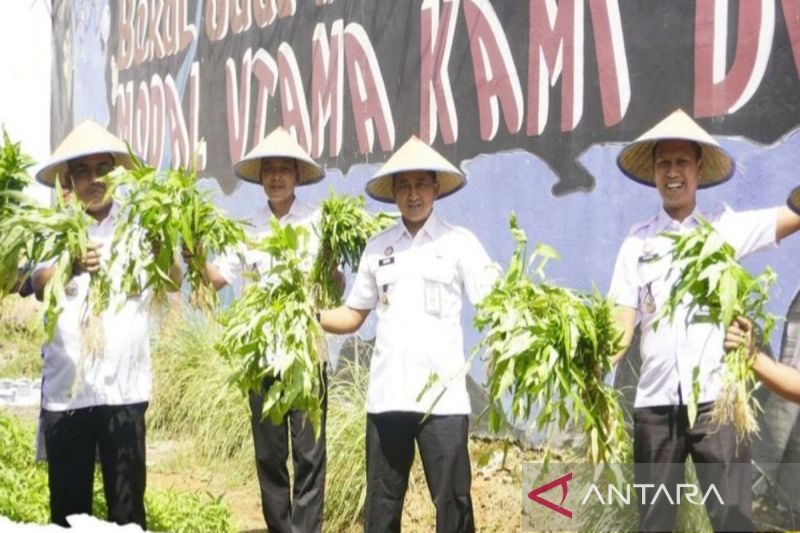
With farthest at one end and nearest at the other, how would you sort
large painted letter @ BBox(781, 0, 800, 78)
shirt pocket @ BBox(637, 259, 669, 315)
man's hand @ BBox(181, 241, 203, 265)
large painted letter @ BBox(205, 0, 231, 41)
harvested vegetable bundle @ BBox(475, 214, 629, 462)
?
large painted letter @ BBox(205, 0, 231, 41), large painted letter @ BBox(781, 0, 800, 78), man's hand @ BBox(181, 241, 203, 265), shirt pocket @ BBox(637, 259, 669, 315), harvested vegetable bundle @ BBox(475, 214, 629, 462)

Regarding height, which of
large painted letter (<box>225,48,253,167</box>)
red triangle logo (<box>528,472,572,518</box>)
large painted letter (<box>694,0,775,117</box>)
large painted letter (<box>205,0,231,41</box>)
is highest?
large painted letter (<box>205,0,231,41</box>)

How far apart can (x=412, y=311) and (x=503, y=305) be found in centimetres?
68

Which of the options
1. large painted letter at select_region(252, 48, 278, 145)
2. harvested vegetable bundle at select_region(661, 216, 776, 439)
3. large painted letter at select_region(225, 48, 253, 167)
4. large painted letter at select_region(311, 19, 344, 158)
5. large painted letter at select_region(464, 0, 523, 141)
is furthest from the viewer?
large painted letter at select_region(225, 48, 253, 167)

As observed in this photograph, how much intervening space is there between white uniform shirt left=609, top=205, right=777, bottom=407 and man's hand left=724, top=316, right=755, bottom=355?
0.52 meters

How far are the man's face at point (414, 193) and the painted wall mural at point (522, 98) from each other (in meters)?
0.96

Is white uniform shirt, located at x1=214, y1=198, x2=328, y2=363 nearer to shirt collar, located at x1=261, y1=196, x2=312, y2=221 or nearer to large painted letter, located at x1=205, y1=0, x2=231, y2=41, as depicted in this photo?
shirt collar, located at x1=261, y1=196, x2=312, y2=221

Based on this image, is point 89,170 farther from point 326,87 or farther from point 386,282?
point 326,87

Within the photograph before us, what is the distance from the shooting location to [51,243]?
479 cm

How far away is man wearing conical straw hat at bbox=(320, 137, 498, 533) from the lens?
4.77 metres

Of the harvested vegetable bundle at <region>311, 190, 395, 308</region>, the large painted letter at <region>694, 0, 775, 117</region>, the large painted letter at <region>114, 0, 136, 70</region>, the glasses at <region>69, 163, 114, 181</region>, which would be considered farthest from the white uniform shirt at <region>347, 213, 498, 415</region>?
the large painted letter at <region>114, 0, 136, 70</region>

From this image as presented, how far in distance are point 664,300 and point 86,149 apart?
2.62m

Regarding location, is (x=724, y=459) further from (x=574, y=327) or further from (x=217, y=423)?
(x=217, y=423)

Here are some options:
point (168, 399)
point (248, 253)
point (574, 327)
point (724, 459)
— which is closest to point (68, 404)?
point (248, 253)

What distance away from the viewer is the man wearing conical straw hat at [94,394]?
4828mm
